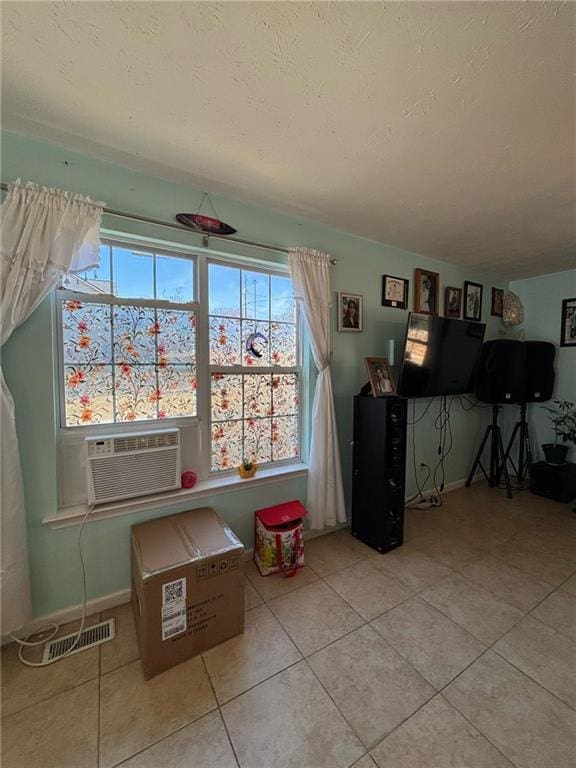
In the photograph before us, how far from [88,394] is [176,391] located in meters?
0.47

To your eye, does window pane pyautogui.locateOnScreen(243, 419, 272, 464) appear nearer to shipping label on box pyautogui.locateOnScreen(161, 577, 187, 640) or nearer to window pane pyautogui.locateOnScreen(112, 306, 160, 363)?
window pane pyautogui.locateOnScreen(112, 306, 160, 363)

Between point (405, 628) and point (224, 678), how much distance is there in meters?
0.92

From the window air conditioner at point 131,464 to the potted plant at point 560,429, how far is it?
3744mm

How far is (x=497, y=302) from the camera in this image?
143 inches

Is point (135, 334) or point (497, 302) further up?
point (497, 302)

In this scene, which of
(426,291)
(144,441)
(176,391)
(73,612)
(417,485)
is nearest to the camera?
(73,612)

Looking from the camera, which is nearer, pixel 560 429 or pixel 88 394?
pixel 88 394

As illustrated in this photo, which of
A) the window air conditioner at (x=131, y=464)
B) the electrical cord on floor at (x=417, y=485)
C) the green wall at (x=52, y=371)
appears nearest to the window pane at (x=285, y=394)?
the green wall at (x=52, y=371)

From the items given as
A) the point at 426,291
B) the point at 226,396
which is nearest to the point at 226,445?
the point at 226,396

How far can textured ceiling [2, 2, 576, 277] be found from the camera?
94cm

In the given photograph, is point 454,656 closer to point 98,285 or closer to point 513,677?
point 513,677

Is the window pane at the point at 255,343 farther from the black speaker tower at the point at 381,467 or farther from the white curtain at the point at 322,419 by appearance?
the black speaker tower at the point at 381,467

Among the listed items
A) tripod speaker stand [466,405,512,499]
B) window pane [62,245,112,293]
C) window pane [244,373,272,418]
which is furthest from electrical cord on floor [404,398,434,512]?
window pane [62,245,112,293]

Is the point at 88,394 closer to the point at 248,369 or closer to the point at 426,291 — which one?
the point at 248,369
